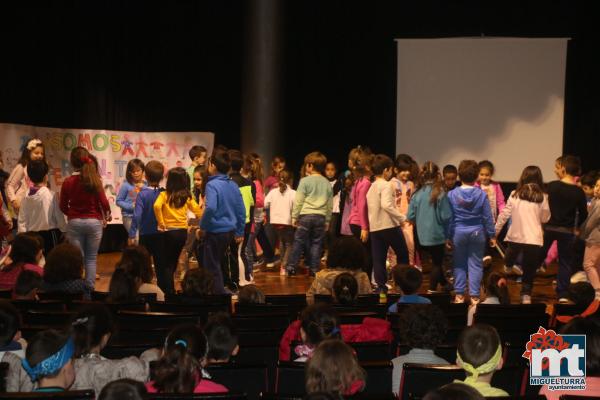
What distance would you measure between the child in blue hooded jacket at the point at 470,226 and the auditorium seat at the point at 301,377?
14.2 feet

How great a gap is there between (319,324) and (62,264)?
2.41 meters

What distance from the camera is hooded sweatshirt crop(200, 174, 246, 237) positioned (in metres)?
7.30

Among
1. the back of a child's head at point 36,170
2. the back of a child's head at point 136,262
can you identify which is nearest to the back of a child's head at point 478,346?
the back of a child's head at point 136,262

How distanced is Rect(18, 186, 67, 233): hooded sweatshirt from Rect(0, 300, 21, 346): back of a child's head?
414 cm

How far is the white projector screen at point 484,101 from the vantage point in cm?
1249

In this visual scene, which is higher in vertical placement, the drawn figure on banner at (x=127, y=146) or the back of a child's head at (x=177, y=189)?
the drawn figure on banner at (x=127, y=146)

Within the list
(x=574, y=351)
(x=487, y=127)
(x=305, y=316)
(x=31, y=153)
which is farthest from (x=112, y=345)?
(x=487, y=127)

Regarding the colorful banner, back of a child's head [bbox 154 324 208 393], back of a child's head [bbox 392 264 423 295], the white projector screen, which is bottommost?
back of a child's head [bbox 154 324 208 393]

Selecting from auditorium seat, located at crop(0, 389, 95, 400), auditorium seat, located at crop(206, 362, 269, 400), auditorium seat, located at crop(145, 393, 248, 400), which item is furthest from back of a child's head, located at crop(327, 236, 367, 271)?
auditorium seat, located at crop(0, 389, 95, 400)

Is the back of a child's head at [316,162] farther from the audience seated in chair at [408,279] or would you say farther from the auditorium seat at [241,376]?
the auditorium seat at [241,376]

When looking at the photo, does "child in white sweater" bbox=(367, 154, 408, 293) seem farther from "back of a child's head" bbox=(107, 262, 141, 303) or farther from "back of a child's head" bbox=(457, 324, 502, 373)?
"back of a child's head" bbox=(457, 324, 502, 373)

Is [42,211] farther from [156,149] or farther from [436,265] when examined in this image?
[156,149]

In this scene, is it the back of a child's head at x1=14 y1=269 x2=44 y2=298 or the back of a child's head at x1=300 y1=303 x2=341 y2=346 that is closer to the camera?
the back of a child's head at x1=300 y1=303 x2=341 y2=346

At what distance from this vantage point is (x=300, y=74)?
13516 mm
